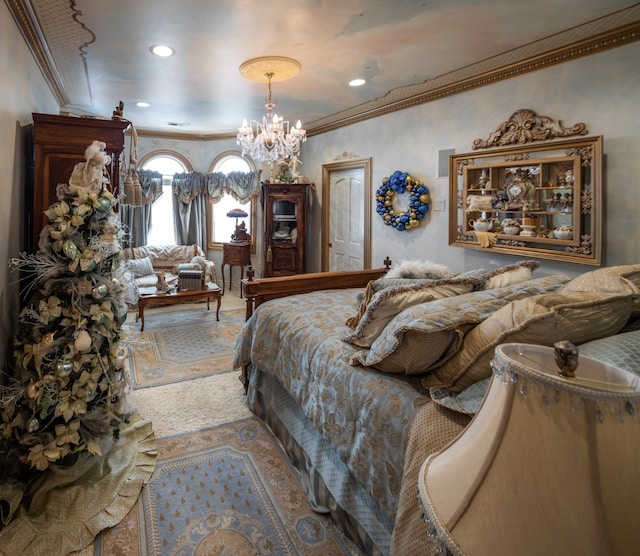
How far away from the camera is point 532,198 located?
3.35 m

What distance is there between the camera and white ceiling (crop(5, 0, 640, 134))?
2.50 meters

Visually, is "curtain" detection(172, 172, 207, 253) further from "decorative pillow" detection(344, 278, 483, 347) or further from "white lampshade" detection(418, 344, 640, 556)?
"white lampshade" detection(418, 344, 640, 556)

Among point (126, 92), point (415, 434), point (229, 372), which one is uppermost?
point (126, 92)

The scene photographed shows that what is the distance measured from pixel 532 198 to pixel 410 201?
1353mm

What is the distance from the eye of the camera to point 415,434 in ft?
4.13

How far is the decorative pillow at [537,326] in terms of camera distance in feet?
3.79

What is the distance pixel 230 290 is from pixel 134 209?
2.08m

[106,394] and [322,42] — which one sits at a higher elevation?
[322,42]

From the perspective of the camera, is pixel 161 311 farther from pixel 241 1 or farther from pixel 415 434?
pixel 415 434

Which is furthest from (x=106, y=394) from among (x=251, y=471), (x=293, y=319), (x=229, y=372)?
(x=229, y=372)

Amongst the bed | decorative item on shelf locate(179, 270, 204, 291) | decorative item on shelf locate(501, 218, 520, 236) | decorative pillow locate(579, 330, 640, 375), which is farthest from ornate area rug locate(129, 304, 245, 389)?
decorative item on shelf locate(501, 218, 520, 236)

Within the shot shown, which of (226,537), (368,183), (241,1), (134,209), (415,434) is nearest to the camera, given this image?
(415,434)

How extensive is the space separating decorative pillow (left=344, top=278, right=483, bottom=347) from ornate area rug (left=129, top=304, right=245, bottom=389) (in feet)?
5.84

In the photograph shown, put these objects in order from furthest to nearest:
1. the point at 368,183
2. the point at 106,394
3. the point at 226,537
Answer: the point at 368,183, the point at 106,394, the point at 226,537
